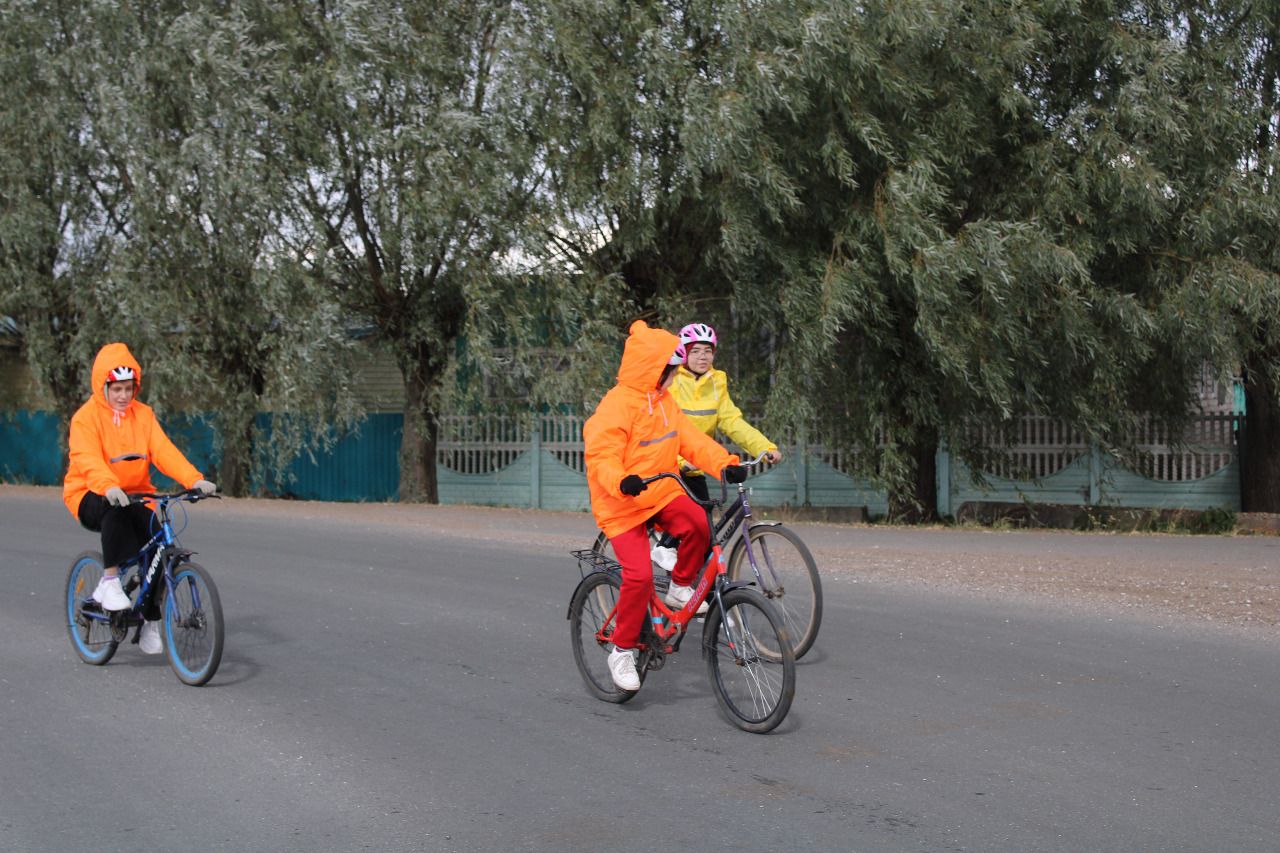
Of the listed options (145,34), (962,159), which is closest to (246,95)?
(145,34)

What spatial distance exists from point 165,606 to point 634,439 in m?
2.72

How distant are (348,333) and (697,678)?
1364 cm

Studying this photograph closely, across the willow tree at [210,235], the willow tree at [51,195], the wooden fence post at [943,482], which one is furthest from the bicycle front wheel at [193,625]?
the willow tree at [51,195]

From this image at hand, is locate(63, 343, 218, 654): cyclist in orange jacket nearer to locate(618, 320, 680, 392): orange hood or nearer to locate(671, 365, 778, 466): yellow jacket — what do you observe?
locate(618, 320, 680, 392): orange hood

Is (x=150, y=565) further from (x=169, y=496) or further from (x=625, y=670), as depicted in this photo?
(x=625, y=670)

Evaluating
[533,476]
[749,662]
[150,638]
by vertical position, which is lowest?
[150,638]

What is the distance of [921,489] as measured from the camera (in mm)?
17609

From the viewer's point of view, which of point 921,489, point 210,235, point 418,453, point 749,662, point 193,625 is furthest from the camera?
point 418,453

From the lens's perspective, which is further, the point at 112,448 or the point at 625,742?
the point at 112,448

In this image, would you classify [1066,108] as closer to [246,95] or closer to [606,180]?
[606,180]

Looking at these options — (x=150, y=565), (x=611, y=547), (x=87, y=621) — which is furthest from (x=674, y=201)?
(x=150, y=565)

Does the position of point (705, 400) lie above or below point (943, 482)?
above

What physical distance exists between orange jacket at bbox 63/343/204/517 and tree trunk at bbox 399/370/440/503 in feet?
43.1

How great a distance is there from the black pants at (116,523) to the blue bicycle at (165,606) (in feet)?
0.21
